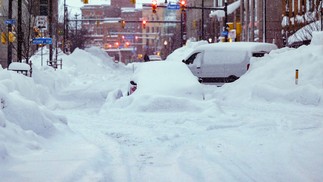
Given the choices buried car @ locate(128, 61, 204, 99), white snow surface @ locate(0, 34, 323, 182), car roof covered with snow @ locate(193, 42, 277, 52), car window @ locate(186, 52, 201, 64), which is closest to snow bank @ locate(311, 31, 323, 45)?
white snow surface @ locate(0, 34, 323, 182)

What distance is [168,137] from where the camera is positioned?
10.2 metres

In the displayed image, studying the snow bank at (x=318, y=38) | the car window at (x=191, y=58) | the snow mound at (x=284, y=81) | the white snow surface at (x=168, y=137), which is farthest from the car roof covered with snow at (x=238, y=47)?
the white snow surface at (x=168, y=137)

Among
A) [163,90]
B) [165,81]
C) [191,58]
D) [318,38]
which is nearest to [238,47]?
[191,58]

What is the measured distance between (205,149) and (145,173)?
2.06 metres

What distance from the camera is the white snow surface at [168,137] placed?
709 centimetres

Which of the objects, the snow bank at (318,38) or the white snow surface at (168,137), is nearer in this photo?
the white snow surface at (168,137)

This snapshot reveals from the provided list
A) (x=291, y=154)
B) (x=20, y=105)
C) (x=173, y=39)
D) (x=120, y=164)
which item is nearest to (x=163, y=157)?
(x=120, y=164)

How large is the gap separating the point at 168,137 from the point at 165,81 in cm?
516

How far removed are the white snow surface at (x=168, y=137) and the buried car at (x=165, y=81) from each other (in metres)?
0.08

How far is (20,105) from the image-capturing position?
935 centimetres

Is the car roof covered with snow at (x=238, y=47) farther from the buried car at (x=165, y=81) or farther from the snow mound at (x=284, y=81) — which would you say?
the buried car at (x=165, y=81)

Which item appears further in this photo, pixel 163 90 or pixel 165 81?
pixel 165 81

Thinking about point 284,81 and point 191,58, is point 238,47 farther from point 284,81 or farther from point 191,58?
point 284,81

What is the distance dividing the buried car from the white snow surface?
8 centimetres
